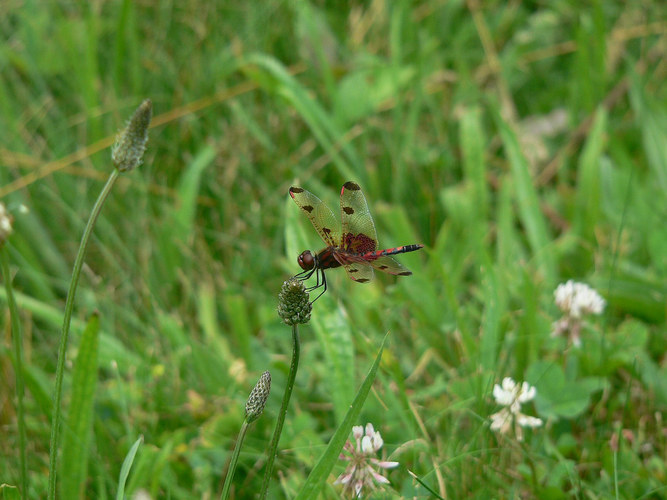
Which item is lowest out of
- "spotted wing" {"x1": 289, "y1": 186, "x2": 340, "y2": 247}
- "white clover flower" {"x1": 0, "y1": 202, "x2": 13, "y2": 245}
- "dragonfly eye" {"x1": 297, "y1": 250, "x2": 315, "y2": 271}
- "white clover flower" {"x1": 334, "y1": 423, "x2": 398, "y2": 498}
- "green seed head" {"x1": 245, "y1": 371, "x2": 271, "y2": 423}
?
"green seed head" {"x1": 245, "y1": 371, "x2": 271, "y2": 423}

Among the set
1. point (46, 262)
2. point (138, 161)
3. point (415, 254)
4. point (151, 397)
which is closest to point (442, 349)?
point (415, 254)

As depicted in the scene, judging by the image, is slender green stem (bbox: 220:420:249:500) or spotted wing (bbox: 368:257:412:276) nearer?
slender green stem (bbox: 220:420:249:500)

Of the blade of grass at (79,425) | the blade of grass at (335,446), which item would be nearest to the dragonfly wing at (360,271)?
the blade of grass at (335,446)

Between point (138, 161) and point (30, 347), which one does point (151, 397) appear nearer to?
point (30, 347)

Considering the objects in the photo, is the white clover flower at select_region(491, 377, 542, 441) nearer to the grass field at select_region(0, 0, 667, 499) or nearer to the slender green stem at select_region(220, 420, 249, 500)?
the grass field at select_region(0, 0, 667, 499)

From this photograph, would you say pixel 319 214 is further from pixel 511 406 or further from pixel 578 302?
pixel 578 302

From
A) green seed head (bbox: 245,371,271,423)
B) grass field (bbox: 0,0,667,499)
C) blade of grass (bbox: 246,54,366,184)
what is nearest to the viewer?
green seed head (bbox: 245,371,271,423)

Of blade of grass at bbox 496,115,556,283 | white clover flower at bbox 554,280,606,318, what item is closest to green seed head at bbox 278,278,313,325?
white clover flower at bbox 554,280,606,318

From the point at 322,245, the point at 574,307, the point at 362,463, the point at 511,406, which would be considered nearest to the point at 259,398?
the point at 362,463

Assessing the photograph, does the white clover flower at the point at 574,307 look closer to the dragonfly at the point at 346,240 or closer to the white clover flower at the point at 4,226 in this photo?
the dragonfly at the point at 346,240
